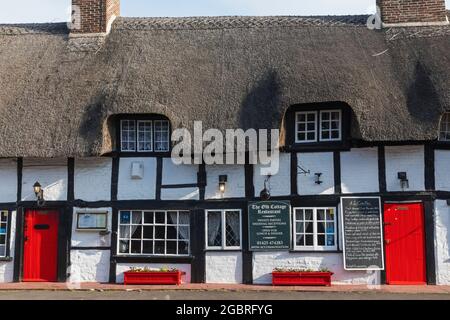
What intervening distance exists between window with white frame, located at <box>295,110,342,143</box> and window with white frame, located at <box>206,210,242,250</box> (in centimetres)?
244

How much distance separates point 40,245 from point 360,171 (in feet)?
26.2

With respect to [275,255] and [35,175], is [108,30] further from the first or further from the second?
[275,255]

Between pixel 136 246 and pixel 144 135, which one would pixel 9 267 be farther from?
pixel 144 135

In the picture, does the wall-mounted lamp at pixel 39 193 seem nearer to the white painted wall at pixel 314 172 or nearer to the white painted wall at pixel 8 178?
the white painted wall at pixel 8 178

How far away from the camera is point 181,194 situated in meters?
13.1

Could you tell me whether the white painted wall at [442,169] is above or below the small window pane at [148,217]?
above

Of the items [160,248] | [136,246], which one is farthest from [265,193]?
[136,246]

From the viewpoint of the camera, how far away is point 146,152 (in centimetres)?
1328

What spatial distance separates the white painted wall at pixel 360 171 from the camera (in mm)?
12641

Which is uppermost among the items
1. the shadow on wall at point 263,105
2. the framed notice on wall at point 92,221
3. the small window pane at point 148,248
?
the shadow on wall at point 263,105

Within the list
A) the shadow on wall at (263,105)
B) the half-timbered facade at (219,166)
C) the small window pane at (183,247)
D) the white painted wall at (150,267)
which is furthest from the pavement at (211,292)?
the shadow on wall at (263,105)

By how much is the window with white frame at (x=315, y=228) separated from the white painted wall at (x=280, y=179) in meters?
0.58

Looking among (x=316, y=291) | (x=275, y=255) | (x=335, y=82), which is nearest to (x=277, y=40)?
(x=335, y=82)

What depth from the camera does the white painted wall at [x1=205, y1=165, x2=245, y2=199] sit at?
13.0 metres
